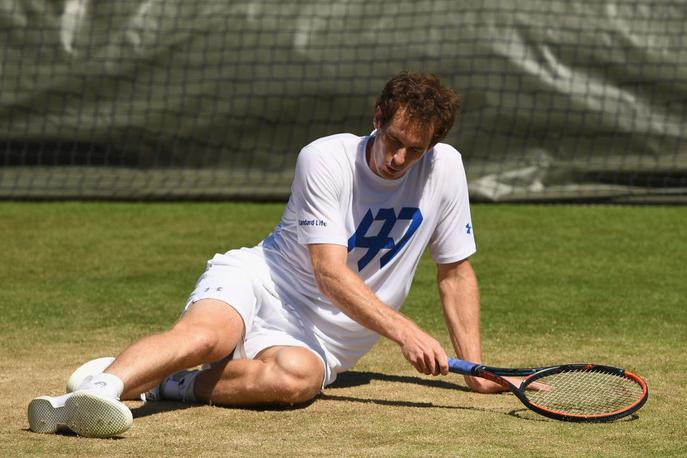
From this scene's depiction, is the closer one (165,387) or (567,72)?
(165,387)

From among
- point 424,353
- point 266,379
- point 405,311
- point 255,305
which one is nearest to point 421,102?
point 424,353

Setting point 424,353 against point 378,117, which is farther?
point 378,117

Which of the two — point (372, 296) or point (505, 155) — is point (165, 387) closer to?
point (372, 296)

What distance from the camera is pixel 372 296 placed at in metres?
4.61

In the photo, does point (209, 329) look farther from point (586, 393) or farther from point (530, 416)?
point (586, 393)

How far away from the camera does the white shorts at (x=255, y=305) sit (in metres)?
4.82

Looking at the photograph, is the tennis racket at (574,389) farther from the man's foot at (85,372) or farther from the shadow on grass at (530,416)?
the man's foot at (85,372)

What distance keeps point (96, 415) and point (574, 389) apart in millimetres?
A: 1766

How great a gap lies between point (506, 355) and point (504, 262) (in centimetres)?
269

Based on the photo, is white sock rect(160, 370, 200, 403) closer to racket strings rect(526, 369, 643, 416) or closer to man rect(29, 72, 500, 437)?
man rect(29, 72, 500, 437)

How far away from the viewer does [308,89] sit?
11.1 metres

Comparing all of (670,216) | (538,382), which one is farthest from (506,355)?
(670,216)

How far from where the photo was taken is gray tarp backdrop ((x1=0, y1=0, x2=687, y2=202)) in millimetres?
10891

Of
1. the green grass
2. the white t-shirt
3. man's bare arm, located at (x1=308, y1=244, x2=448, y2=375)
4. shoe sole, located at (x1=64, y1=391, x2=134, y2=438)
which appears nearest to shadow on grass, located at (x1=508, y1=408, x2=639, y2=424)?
the green grass
